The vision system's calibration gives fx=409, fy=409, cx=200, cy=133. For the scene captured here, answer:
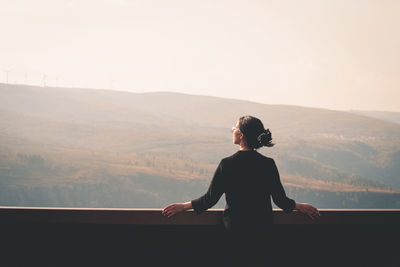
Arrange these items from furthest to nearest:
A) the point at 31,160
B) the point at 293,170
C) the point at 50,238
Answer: the point at 293,170
the point at 31,160
the point at 50,238

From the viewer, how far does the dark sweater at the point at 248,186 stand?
1.58 meters

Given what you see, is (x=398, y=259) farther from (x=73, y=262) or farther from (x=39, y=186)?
(x=39, y=186)

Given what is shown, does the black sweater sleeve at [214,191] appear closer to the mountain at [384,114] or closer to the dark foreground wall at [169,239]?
the dark foreground wall at [169,239]

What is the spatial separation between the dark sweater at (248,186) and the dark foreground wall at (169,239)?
0.69ft

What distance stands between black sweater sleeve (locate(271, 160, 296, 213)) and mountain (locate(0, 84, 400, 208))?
67.6 metres

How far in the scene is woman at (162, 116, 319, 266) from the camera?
1577mm

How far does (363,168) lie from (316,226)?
4455 inches

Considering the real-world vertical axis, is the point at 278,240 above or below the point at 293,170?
above

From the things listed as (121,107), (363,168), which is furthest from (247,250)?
(121,107)

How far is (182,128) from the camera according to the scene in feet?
386

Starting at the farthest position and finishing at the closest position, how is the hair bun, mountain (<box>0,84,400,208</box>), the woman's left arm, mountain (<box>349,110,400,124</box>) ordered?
mountain (<box>349,110,400,124</box>) < mountain (<box>0,84,400,208</box>) < the woman's left arm < the hair bun

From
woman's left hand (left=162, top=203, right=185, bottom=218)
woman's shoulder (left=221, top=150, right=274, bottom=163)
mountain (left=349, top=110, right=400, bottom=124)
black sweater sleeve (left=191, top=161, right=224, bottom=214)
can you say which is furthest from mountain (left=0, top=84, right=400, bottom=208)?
woman's shoulder (left=221, top=150, right=274, bottom=163)

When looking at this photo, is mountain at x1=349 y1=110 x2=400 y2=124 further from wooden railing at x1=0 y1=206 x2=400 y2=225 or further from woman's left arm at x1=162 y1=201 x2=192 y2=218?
woman's left arm at x1=162 y1=201 x2=192 y2=218

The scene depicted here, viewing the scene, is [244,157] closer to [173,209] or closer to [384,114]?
[173,209]
